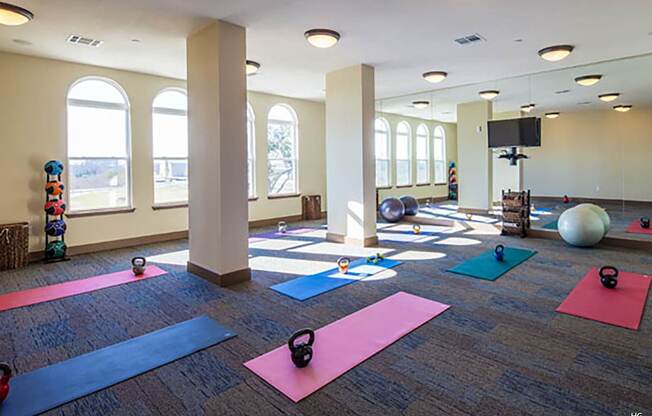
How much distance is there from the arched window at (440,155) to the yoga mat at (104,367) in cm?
755

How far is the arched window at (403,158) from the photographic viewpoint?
33.5 ft

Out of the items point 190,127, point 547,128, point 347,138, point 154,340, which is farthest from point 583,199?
point 154,340

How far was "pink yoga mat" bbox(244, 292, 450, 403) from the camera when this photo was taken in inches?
98.4

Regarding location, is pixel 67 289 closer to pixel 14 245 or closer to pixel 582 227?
pixel 14 245

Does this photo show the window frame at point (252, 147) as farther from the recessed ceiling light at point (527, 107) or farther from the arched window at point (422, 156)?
the recessed ceiling light at point (527, 107)

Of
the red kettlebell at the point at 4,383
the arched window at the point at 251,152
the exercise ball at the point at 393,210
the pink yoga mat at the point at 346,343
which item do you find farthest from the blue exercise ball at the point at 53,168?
the exercise ball at the point at 393,210

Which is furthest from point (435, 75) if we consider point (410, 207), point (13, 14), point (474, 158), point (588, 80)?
point (13, 14)

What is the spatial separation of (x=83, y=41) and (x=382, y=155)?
7046mm

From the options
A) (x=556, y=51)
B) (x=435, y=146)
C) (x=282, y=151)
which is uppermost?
(x=556, y=51)

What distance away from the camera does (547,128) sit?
7.28 m

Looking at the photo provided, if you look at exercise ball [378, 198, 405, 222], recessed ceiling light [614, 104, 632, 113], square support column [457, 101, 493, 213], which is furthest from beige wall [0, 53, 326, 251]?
recessed ceiling light [614, 104, 632, 113]

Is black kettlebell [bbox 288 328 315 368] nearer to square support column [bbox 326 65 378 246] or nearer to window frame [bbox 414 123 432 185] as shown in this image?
square support column [bbox 326 65 378 246]

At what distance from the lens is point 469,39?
5121 mm

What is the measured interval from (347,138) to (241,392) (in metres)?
5.05
